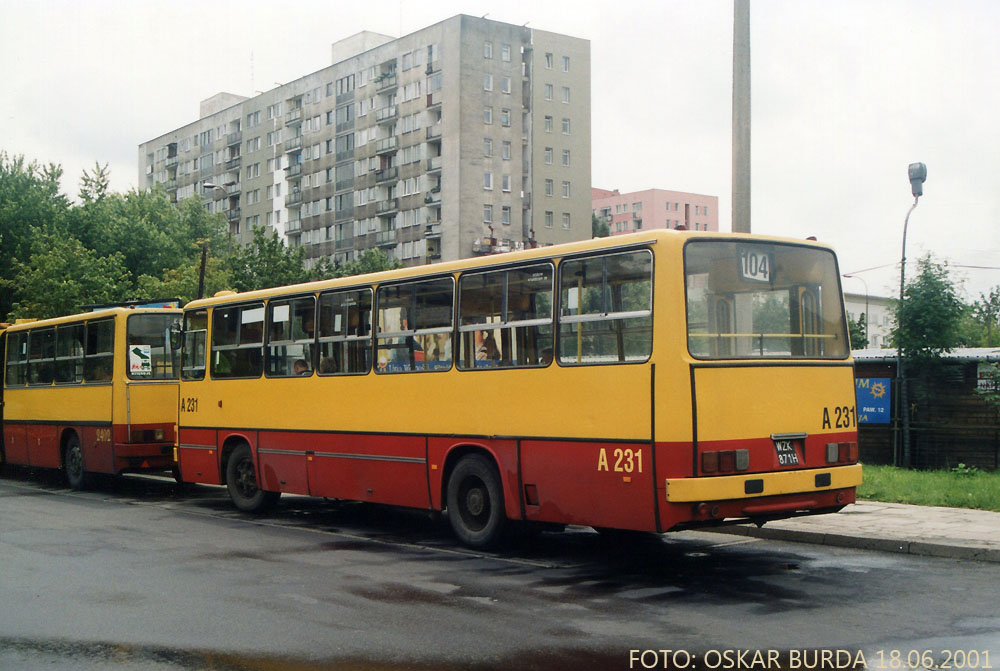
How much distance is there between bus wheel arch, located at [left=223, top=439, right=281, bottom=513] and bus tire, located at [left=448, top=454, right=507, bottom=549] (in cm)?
424

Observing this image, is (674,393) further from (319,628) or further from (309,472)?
(309,472)

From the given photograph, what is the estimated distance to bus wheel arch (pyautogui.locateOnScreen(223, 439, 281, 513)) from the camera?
583 inches

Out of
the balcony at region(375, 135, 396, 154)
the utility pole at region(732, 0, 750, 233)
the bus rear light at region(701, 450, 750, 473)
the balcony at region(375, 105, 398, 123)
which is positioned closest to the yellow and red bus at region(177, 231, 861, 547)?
the bus rear light at region(701, 450, 750, 473)

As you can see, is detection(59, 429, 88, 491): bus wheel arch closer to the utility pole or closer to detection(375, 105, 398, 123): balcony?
the utility pole

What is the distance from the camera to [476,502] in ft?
36.9

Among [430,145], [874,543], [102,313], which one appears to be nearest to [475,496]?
[874,543]

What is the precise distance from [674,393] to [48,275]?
35695 mm

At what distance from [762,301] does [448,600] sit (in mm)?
3974

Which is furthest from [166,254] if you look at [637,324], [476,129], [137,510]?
[637,324]

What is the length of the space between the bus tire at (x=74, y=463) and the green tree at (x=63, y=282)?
19717 millimetres

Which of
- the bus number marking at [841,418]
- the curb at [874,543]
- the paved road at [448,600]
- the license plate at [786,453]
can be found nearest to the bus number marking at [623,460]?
the paved road at [448,600]

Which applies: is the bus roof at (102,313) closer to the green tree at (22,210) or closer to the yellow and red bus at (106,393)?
the yellow and red bus at (106,393)

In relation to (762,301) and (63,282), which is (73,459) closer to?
(762,301)

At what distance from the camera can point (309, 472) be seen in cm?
1362
